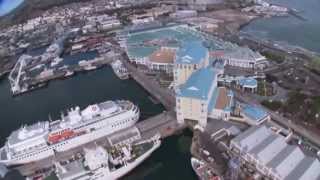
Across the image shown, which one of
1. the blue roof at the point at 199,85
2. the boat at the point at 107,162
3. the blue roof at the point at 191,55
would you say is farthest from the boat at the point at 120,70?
the boat at the point at 107,162

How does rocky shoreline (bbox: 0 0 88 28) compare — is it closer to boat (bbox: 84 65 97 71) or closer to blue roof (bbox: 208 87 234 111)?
boat (bbox: 84 65 97 71)

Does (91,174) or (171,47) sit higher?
(171,47)

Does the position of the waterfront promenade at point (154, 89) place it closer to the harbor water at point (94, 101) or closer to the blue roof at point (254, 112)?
the harbor water at point (94, 101)

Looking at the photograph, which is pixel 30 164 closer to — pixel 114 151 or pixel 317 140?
pixel 114 151

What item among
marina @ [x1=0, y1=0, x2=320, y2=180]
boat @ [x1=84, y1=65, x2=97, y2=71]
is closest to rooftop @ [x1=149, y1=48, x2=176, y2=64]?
marina @ [x1=0, y1=0, x2=320, y2=180]

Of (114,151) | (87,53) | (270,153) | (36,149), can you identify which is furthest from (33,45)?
(270,153)

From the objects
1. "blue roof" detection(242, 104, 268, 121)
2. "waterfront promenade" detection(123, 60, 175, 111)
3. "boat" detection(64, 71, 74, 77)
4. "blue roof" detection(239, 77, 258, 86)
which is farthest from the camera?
"boat" detection(64, 71, 74, 77)
